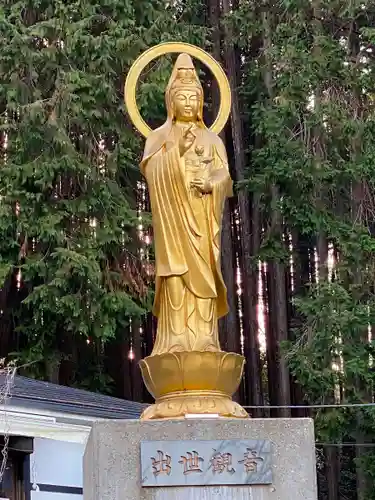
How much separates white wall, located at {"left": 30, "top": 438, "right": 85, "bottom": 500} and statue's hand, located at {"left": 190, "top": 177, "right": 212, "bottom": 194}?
3515 millimetres

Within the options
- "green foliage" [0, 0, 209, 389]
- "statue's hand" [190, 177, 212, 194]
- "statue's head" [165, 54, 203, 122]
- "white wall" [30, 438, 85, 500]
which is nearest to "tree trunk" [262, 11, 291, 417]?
"green foliage" [0, 0, 209, 389]

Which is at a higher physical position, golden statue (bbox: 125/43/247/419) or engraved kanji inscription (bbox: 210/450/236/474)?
golden statue (bbox: 125/43/247/419)

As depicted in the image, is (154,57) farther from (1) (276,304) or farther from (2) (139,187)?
(1) (276,304)

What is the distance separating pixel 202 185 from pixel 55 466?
380cm

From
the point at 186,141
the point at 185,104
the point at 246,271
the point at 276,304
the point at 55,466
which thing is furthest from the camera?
the point at 246,271

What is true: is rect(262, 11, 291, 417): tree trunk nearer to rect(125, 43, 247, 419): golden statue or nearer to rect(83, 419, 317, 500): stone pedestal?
rect(125, 43, 247, 419): golden statue

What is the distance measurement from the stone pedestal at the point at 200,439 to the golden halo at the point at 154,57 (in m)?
1.77

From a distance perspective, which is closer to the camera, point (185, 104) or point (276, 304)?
point (185, 104)

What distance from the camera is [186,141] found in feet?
18.8

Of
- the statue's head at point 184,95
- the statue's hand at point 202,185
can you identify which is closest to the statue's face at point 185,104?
the statue's head at point 184,95

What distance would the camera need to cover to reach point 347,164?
11.2 meters

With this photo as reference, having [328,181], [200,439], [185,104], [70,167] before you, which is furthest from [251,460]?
[328,181]

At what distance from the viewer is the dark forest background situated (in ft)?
34.9

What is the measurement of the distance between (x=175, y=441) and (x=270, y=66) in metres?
8.28
